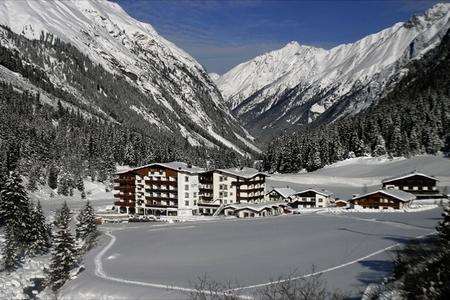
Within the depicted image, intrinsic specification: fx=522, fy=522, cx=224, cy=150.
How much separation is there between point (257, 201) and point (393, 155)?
61.7 meters

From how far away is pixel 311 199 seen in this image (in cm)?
11206

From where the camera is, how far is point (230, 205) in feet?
327

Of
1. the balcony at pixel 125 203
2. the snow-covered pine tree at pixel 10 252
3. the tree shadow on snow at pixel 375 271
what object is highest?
the balcony at pixel 125 203

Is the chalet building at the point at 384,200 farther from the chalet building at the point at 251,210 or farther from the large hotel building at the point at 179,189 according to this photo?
the large hotel building at the point at 179,189

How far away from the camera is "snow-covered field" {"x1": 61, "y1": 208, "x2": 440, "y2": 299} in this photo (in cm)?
4091

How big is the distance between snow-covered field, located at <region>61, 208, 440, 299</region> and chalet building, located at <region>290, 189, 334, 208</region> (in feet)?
81.9

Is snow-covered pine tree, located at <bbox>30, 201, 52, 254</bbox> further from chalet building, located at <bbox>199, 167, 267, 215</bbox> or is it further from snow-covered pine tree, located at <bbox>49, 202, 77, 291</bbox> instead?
chalet building, located at <bbox>199, 167, 267, 215</bbox>

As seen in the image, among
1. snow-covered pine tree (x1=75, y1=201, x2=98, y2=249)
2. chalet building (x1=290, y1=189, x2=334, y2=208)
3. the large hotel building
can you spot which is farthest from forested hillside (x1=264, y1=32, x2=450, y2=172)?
snow-covered pine tree (x1=75, y1=201, x2=98, y2=249)

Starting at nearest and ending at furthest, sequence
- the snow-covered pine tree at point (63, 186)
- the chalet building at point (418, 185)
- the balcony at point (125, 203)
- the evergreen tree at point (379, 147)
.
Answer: the balcony at point (125, 203) → the chalet building at point (418, 185) → the snow-covered pine tree at point (63, 186) → the evergreen tree at point (379, 147)

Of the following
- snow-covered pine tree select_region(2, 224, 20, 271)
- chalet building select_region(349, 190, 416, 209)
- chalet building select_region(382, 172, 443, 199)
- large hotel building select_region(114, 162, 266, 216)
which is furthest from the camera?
chalet building select_region(382, 172, 443, 199)

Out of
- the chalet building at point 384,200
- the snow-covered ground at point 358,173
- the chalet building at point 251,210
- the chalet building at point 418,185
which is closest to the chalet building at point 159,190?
the chalet building at point 251,210

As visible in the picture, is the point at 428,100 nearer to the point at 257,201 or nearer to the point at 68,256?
the point at 257,201

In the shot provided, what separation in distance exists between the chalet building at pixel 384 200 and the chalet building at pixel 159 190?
32753 mm

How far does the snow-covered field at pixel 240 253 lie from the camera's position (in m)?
40.9
